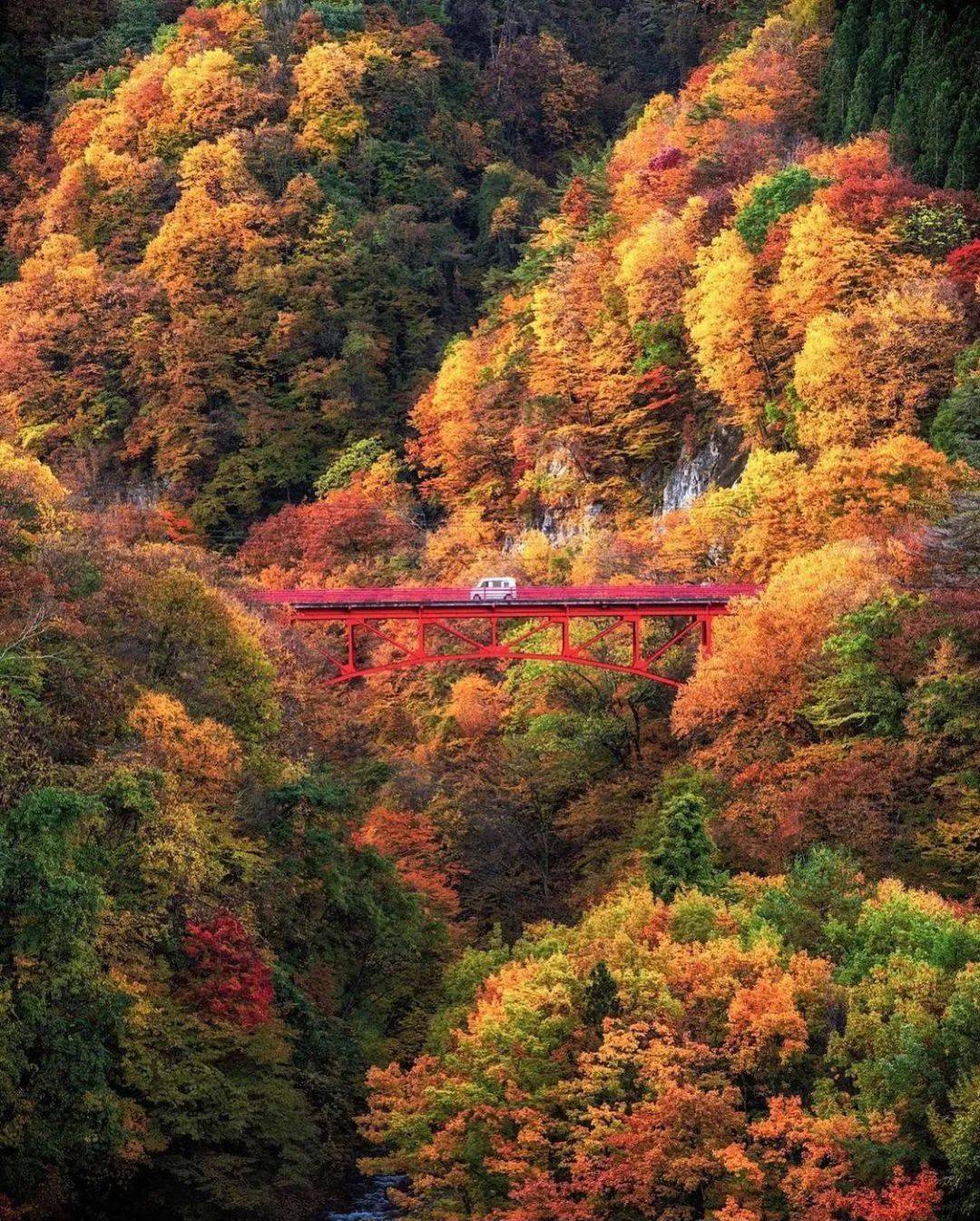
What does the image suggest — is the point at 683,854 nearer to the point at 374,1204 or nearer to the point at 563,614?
the point at 374,1204

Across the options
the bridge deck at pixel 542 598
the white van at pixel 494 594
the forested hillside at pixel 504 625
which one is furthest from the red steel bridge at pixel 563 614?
the forested hillside at pixel 504 625

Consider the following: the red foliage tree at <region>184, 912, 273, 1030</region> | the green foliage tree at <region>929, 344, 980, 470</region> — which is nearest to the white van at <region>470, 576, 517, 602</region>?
the green foliage tree at <region>929, 344, 980, 470</region>

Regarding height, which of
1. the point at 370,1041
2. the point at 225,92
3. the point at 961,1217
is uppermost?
the point at 225,92

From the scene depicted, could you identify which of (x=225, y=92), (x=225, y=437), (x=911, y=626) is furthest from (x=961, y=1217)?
(x=225, y=92)

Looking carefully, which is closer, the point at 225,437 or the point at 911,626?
the point at 911,626

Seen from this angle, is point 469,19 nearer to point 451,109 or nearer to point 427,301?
point 451,109

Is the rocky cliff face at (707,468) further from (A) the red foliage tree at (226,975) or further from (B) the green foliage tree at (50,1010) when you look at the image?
(B) the green foliage tree at (50,1010)

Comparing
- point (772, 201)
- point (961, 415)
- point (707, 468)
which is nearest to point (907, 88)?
point (772, 201)
